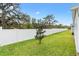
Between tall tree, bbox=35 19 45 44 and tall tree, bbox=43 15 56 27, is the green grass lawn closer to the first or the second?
tall tree, bbox=35 19 45 44

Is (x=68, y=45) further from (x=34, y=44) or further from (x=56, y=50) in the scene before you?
(x=34, y=44)

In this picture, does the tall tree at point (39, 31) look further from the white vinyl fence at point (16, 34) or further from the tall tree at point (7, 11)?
the tall tree at point (7, 11)

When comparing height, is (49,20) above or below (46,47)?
above

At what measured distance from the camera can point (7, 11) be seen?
2680mm

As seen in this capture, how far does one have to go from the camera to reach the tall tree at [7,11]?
8.70 ft

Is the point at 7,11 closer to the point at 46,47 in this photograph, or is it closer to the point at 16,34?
the point at 16,34

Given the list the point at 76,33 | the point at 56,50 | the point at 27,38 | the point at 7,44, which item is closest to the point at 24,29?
the point at 27,38

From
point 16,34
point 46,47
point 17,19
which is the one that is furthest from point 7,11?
point 46,47

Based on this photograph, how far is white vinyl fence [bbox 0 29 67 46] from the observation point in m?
2.65

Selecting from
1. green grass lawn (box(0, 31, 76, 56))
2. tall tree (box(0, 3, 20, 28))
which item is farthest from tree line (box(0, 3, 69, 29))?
green grass lawn (box(0, 31, 76, 56))

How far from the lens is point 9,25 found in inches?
105

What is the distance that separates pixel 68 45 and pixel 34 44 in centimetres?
44

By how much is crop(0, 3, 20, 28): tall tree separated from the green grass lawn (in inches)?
12.7

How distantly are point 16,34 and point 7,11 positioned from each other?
0.32 metres
